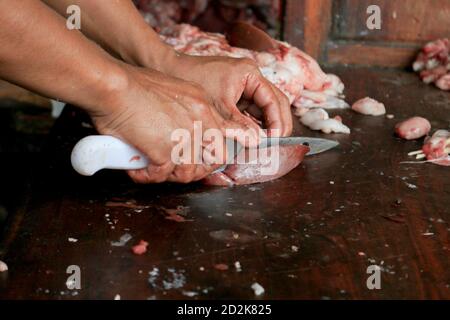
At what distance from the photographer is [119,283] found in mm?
1587

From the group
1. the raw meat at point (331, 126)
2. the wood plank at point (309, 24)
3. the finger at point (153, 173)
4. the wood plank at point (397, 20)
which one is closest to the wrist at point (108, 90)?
the finger at point (153, 173)

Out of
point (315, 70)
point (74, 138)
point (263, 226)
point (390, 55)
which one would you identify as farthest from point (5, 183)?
point (263, 226)

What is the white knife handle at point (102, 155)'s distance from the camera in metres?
1.87

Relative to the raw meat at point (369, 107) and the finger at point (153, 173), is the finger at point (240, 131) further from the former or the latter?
the raw meat at point (369, 107)

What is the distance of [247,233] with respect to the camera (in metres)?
1.81

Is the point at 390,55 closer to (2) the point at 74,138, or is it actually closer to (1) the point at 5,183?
(2) the point at 74,138

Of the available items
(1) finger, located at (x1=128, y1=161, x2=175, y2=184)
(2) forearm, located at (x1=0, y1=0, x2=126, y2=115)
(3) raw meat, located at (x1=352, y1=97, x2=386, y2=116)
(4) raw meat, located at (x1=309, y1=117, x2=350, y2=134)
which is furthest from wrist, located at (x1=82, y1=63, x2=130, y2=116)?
(3) raw meat, located at (x1=352, y1=97, x2=386, y2=116)

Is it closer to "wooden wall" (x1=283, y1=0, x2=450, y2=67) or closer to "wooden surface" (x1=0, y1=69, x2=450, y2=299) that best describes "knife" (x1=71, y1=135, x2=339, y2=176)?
"wooden surface" (x1=0, y1=69, x2=450, y2=299)

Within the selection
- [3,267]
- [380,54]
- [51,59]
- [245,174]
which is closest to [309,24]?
[380,54]

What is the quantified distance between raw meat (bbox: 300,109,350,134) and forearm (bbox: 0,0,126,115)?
3.04 ft

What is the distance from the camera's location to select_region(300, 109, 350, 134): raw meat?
2523mm

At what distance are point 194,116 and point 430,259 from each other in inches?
27.9

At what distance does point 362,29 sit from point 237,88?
1333mm

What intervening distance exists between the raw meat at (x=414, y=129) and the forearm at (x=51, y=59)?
1095 mm
